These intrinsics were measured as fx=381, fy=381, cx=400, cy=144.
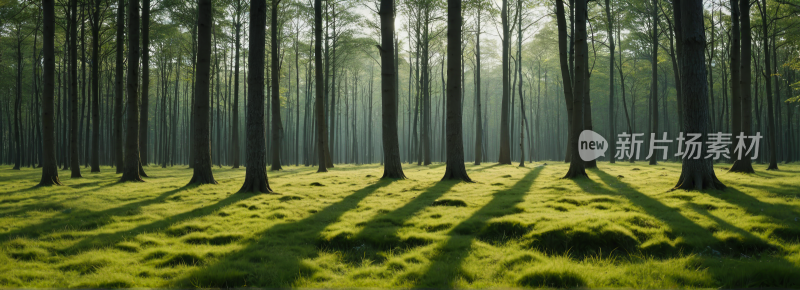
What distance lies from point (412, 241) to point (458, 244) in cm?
66

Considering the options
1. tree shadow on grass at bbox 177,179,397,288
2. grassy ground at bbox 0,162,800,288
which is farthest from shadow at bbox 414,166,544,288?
tree shadow on grass at bbox 177,179,397,288

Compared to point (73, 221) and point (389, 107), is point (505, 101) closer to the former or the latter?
point (389, 107)

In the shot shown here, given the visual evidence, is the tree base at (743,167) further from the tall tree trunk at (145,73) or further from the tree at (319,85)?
the tall tree trunk at (145,73)

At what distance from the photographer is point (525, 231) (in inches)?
221

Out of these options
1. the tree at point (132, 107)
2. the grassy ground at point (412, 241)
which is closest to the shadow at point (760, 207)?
the grassy ground at point (412, 241)

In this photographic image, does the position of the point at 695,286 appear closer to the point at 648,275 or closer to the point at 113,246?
the point at 648,275

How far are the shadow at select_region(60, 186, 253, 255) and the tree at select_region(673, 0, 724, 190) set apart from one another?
1039 cm

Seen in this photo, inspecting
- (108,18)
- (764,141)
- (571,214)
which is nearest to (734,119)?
(571,214)

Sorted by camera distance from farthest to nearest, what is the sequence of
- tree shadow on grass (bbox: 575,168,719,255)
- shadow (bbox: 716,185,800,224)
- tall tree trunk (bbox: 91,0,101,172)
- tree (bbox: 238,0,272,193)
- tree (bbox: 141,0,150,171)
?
tall tree trunk (bbox: 91,0,101,172), tree (bbox: 141,0,150,171), tree (bbox: 238,0,272,193), shadow (bbox: 716,185,800,224), tree shadow on grass (bbox: 575,168,719,255)

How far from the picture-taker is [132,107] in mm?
13227

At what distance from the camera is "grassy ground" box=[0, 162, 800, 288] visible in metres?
4.00

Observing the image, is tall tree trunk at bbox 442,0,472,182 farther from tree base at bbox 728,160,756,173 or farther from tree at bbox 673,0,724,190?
tree base at bbox 728,160,756,173

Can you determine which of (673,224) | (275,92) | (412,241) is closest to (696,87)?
(673,224)

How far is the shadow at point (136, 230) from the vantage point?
5059 mm
